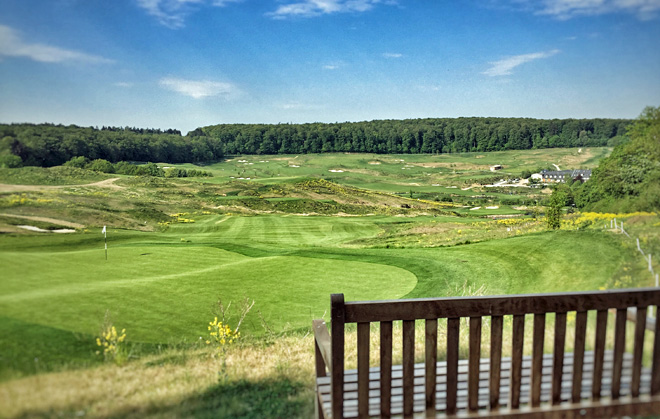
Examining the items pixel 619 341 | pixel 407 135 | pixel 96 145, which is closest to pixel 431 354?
pixel 619 341

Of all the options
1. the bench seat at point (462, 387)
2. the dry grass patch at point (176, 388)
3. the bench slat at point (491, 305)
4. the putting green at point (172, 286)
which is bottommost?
the dry grass patch at point (176, 388)

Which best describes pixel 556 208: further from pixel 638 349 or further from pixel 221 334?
pixel 221 334

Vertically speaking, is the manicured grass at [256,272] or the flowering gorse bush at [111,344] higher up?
the manicured grass at [256,272]

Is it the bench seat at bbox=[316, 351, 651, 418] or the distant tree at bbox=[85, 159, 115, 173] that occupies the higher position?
the distant tree at bbox=[85, 159, 115, 173]

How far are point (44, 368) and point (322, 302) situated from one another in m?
2.59

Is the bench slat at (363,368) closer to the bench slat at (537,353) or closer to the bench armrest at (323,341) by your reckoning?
the bench armrest at (323,341)

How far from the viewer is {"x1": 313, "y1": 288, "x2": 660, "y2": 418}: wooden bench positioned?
9.66 feet

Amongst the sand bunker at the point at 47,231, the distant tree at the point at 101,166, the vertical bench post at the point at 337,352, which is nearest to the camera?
the vertical bench post at the point at 337,352

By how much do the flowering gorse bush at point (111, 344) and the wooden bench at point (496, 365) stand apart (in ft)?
6.91

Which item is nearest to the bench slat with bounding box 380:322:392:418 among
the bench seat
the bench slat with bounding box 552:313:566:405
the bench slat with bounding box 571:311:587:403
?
the bench seat

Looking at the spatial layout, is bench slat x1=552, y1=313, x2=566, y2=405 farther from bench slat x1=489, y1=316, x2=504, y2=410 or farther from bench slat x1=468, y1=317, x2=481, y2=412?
bench slat x1=468, y1=317, x2=481, y2=412

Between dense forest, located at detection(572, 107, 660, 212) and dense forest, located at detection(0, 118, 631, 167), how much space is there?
21 cm

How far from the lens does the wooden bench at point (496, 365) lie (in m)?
2.95

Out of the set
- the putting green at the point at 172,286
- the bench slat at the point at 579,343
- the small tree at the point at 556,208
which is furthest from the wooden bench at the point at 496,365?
the small tree at the point at 556,208
